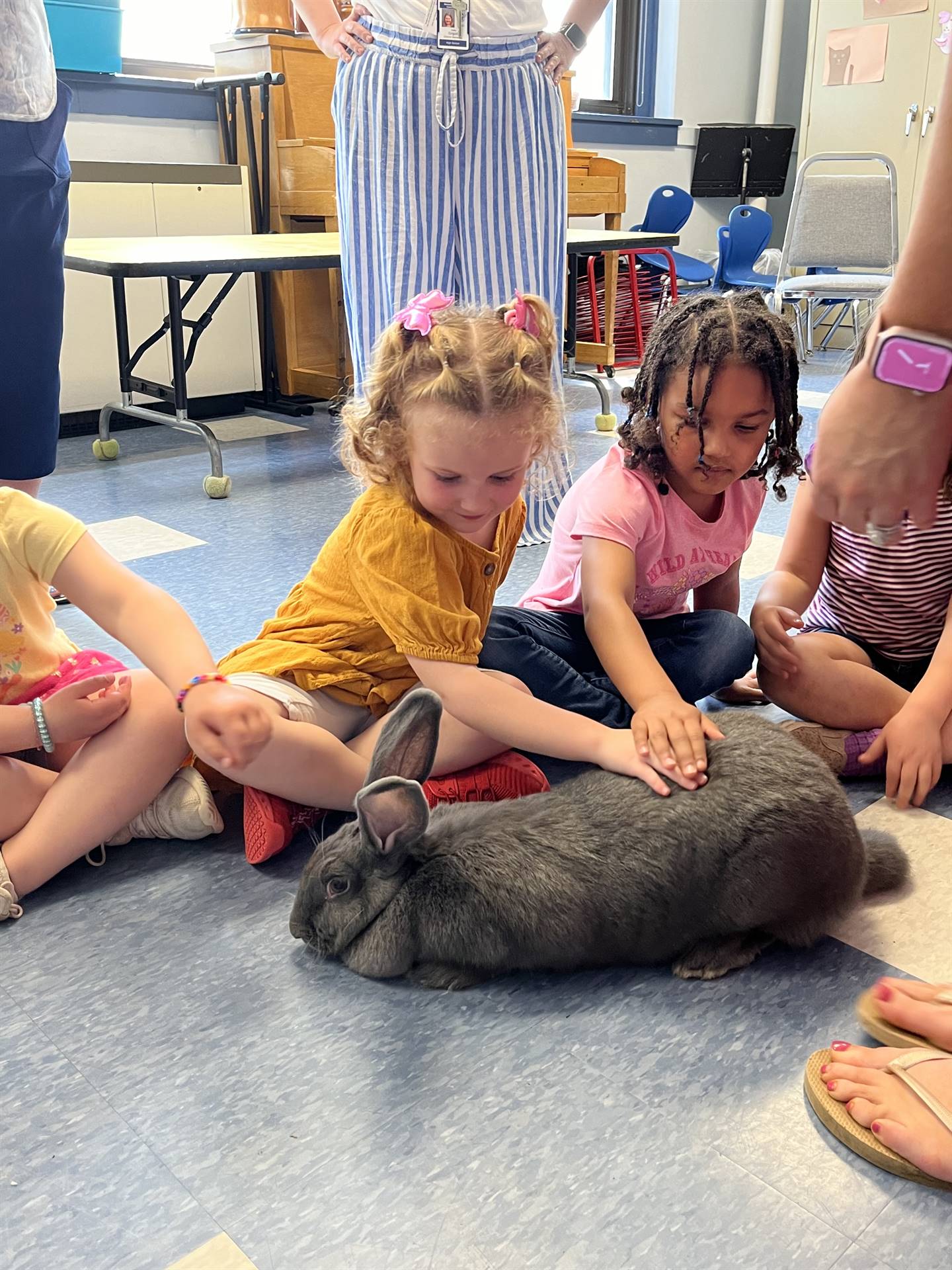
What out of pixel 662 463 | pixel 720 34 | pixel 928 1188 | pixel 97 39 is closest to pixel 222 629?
pixel 662 463

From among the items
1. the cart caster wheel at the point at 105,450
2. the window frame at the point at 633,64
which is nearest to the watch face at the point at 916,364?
the cart caster wheel at the point at 105,450

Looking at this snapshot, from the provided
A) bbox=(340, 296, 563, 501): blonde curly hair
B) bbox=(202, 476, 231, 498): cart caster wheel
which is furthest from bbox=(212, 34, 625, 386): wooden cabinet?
bbox=(340, 296, 563, 501): blonde curly hair

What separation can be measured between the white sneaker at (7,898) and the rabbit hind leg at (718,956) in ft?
2.02

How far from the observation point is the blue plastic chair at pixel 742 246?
4.83 m

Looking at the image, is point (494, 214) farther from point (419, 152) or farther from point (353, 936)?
point (353, 936)

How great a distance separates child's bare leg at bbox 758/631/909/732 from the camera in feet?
4.31

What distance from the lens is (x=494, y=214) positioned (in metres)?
1.87

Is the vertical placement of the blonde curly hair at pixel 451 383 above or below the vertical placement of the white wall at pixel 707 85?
below

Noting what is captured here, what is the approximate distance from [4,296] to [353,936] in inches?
38.8

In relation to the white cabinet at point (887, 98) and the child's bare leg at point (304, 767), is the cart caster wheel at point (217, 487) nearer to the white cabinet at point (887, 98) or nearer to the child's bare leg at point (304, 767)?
the child's bare leg at point (304, 767)

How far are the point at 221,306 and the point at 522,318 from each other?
266 centimetres

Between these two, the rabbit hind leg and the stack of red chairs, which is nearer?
the rabbit hind leg

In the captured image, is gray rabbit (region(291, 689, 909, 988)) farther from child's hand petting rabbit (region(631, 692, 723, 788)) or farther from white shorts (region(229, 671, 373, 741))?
white shorts (region(229, 671, 373, 741))

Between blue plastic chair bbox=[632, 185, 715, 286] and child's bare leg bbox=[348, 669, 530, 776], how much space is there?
417 cm
